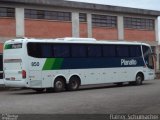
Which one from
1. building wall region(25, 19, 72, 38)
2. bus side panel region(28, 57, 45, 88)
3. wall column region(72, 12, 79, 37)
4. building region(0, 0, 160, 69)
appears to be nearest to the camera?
bus side panel region(28, 57, 45, 88)

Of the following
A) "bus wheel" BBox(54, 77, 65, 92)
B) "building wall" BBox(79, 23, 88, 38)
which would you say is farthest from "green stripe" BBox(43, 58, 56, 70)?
"building wall" BBox(79, 23, 88, 38)

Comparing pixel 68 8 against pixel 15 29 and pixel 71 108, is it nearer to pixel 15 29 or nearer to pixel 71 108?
pixel 15 29

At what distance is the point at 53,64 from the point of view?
88.1ft

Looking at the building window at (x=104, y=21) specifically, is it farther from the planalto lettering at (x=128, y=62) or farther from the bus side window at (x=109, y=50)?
the bus side window at (x=109, y=50)

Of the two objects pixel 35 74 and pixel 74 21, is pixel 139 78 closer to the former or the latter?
pixel 35 74

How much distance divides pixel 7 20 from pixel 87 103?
82.4 ft

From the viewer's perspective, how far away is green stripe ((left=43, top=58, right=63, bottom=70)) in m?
26.5

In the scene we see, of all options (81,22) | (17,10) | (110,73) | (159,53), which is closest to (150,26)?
(159,53)

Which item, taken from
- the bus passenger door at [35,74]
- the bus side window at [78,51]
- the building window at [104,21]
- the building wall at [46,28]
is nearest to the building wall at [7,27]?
the building wall at [46,28]

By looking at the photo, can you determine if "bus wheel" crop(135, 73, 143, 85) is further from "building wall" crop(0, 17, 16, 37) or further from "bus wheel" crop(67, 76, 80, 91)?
"building wall" crop(0, 17, 16, 37)

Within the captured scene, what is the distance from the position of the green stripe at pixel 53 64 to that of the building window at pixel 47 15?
57.2 ft

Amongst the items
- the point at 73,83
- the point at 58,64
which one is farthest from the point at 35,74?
the point at 73,83

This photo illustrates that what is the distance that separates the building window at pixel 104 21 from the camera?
50741 mm

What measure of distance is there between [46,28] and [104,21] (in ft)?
28.9
